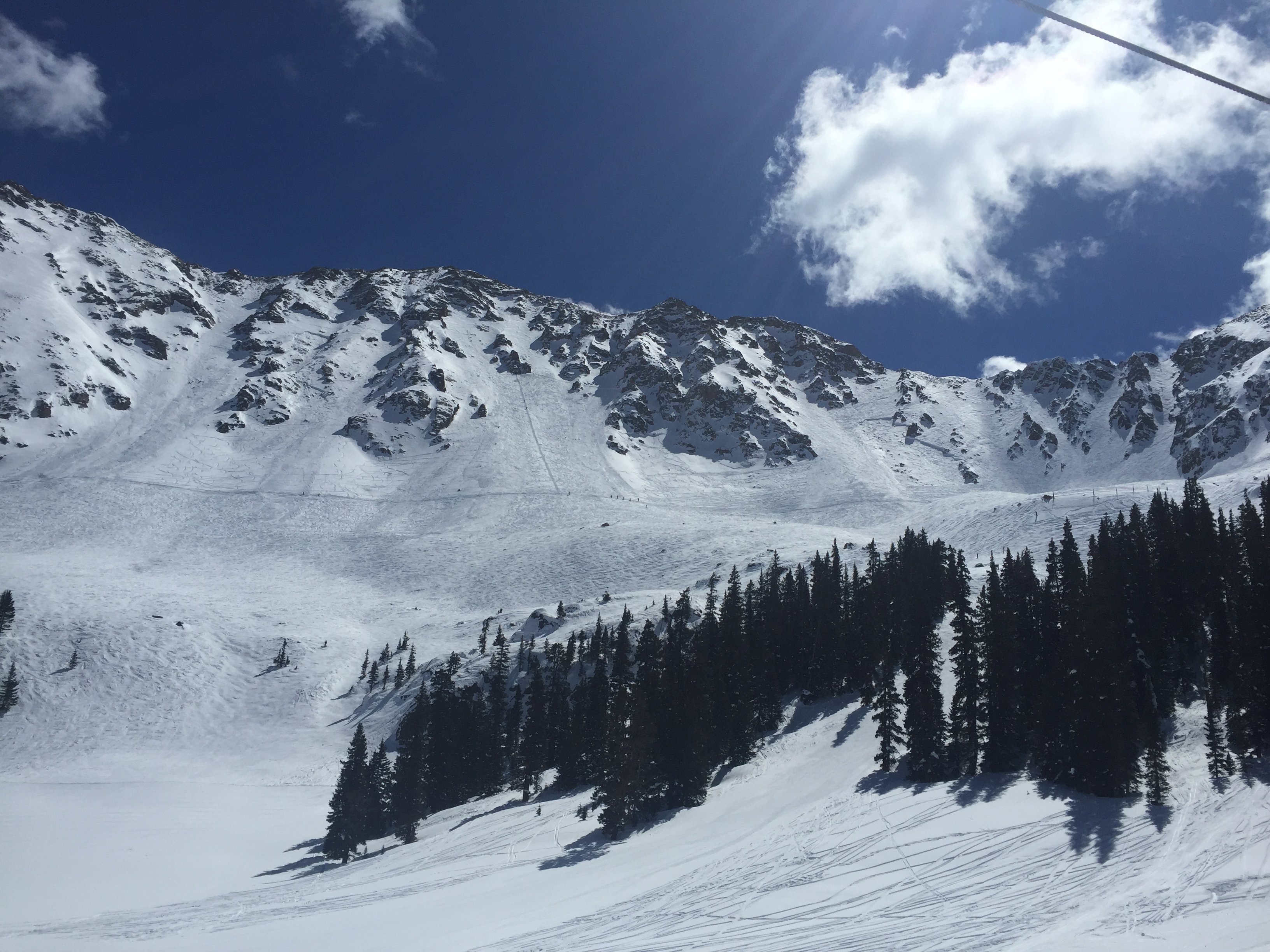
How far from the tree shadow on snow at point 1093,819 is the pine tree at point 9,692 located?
95213mm

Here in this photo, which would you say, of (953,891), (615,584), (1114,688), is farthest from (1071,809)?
(615,584)

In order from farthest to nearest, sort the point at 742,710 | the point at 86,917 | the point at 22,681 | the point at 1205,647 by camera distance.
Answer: the point at 22,681 → the point at 742,710 → the point at 1205,647 → the point at 86,917

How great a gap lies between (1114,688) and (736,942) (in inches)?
840

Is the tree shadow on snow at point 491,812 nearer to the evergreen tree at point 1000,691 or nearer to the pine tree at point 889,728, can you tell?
the pine tree at point 889,728

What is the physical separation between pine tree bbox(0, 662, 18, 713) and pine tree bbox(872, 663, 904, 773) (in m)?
86.6

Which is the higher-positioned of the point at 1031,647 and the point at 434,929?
the point at 1031,647

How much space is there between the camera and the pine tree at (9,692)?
79438 millimetres

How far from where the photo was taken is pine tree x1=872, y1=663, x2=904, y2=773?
42625 mm

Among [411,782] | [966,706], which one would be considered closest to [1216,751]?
[966,706]

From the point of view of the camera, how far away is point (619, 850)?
37875mm

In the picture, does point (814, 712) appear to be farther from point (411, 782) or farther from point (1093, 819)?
point (1093, 819)

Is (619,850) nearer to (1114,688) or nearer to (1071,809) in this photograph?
(1071,809)

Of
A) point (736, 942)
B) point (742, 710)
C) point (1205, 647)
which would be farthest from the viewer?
point (742, 710)

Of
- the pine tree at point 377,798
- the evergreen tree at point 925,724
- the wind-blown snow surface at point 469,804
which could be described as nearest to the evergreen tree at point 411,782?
the pine tree at point 377,798
